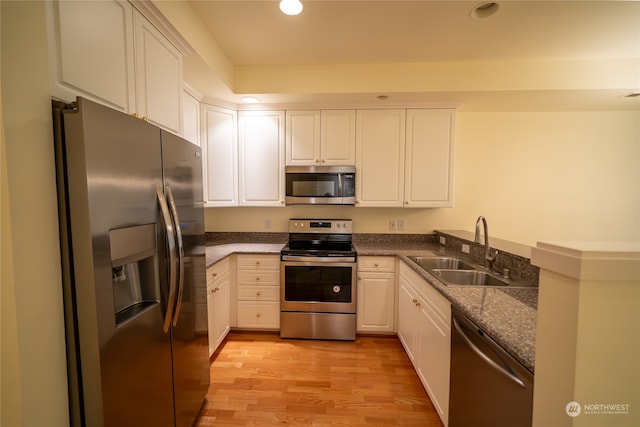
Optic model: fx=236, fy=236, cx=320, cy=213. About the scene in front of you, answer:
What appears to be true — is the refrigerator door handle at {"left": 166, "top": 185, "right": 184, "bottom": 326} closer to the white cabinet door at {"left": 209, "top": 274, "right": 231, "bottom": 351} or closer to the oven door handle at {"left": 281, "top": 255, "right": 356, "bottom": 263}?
the white cabinet door at {"left": 209, "top": 274, "right": 231, "bottom": 351}

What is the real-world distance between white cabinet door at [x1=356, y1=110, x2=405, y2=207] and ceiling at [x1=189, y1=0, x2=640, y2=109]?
0.32m

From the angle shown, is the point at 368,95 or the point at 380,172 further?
the point at 380,172

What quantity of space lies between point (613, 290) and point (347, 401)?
175 centimetres

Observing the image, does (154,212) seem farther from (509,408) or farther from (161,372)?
(509,408)

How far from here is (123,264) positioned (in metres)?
0.89

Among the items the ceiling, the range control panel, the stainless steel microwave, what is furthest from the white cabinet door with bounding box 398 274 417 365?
the ceiling

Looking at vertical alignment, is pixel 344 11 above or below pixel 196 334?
above

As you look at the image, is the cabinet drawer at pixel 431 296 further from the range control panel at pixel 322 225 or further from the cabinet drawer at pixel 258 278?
the cabinet drawer at pixel 258 278

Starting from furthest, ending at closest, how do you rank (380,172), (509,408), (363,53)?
(380,172) < (363,53) < (509,408)

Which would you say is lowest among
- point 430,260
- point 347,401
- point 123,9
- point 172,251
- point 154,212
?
point 347,401

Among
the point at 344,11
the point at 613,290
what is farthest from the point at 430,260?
the point at 344,11

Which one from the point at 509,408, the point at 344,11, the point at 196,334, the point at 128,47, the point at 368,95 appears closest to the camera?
the point at 509,408

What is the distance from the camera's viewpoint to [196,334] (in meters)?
1.43

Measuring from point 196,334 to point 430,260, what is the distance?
200 cm
